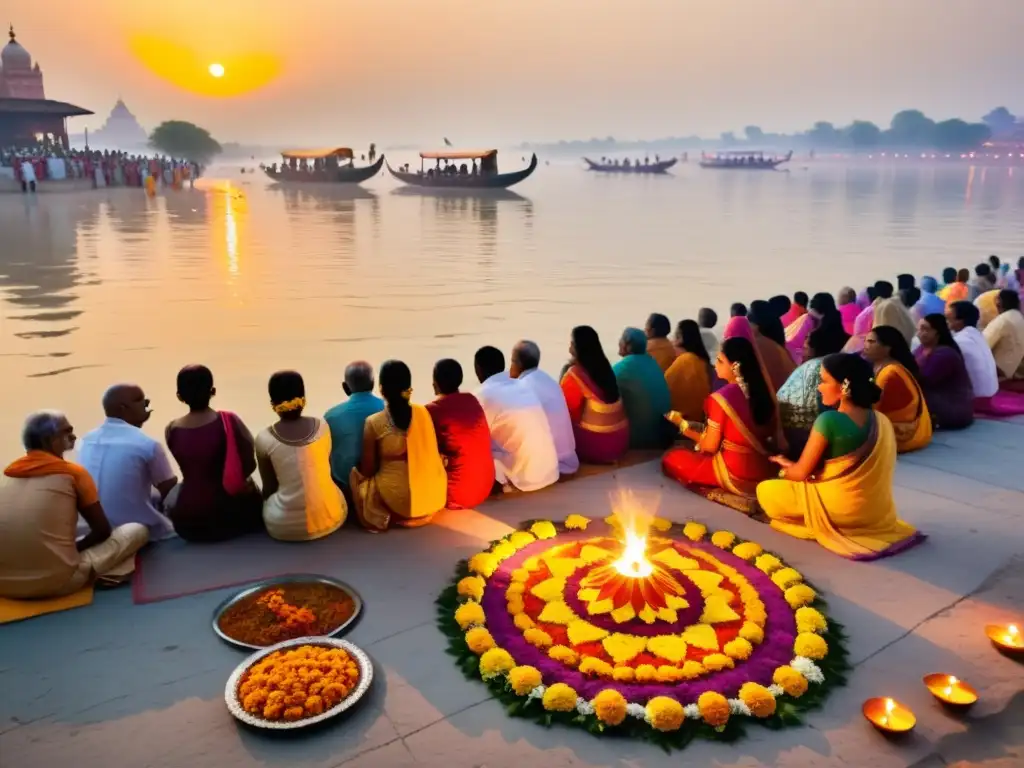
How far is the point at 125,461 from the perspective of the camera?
359 cm

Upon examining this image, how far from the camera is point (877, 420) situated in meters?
3.54

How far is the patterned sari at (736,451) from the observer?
13.2 feet

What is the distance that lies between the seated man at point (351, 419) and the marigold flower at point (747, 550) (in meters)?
1.87

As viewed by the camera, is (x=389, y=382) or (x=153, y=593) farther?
(x=389, y=382)

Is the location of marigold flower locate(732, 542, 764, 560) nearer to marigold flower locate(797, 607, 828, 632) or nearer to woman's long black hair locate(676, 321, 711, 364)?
marigold flower locate(797, 607, 828, 632)

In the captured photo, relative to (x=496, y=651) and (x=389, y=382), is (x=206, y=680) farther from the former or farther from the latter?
(x=389, y=382)

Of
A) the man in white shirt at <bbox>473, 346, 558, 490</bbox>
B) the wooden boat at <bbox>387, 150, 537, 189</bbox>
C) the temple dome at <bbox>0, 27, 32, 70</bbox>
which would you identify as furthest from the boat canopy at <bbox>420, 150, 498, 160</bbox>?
the man in white shirt at <bbox>473, 346, 558, 490</bbox>

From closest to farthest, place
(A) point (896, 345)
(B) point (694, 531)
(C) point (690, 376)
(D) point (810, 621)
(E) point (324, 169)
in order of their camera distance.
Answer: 1. (D) point (810, 621)
2. (B) point (694, 531)
3. (A) point (896, 345)
4. (C) point (690, 376)
5. (E) point (324, 169)

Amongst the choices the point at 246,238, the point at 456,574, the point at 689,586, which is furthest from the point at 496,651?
the point at 246,238

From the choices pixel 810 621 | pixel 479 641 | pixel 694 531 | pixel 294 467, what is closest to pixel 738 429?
pixel 694 531

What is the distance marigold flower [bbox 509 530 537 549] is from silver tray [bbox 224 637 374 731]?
1.08 meters

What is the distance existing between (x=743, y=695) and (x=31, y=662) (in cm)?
248

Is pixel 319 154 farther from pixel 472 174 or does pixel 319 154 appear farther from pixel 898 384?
pixel 898 384

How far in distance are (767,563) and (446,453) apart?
5.31 ft
